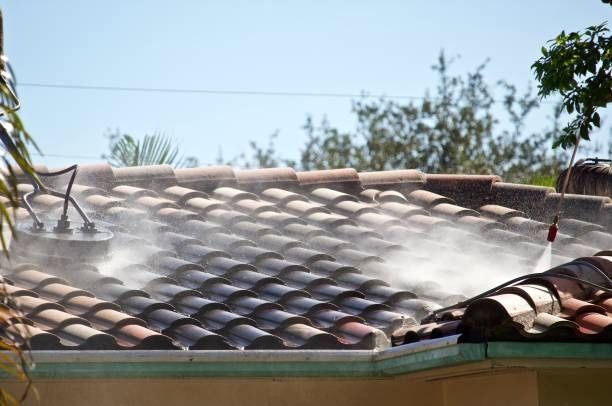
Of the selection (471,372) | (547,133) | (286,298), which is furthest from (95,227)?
(547,133)

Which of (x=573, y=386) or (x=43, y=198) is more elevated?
(x=43, y=198)

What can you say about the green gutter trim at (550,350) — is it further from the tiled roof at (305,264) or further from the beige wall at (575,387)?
the beige wall at (575,387)

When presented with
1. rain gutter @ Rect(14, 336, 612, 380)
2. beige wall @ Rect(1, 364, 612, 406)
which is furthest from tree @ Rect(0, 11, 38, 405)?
beige wall @ Rect(1, 364, 612, 406)

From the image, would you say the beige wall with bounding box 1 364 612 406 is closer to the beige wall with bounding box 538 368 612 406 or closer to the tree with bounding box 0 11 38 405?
the beige wall with bounding box 538 368 612 406

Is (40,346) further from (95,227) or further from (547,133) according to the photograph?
(547,133)

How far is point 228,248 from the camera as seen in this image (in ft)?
23.3

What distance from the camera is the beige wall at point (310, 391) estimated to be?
5270 mm

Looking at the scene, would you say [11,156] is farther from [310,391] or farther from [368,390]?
[368,390]

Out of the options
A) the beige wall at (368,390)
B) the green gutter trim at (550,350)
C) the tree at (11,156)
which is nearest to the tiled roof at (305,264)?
the green gutter trim at (550,350)

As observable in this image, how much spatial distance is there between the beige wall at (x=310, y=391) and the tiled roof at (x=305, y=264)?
0.29 metres

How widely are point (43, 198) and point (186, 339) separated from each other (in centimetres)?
301

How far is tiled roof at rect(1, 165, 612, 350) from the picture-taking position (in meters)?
5.10

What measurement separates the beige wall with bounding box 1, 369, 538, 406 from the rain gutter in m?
0.21

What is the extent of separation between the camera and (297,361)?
5121 millimetres
